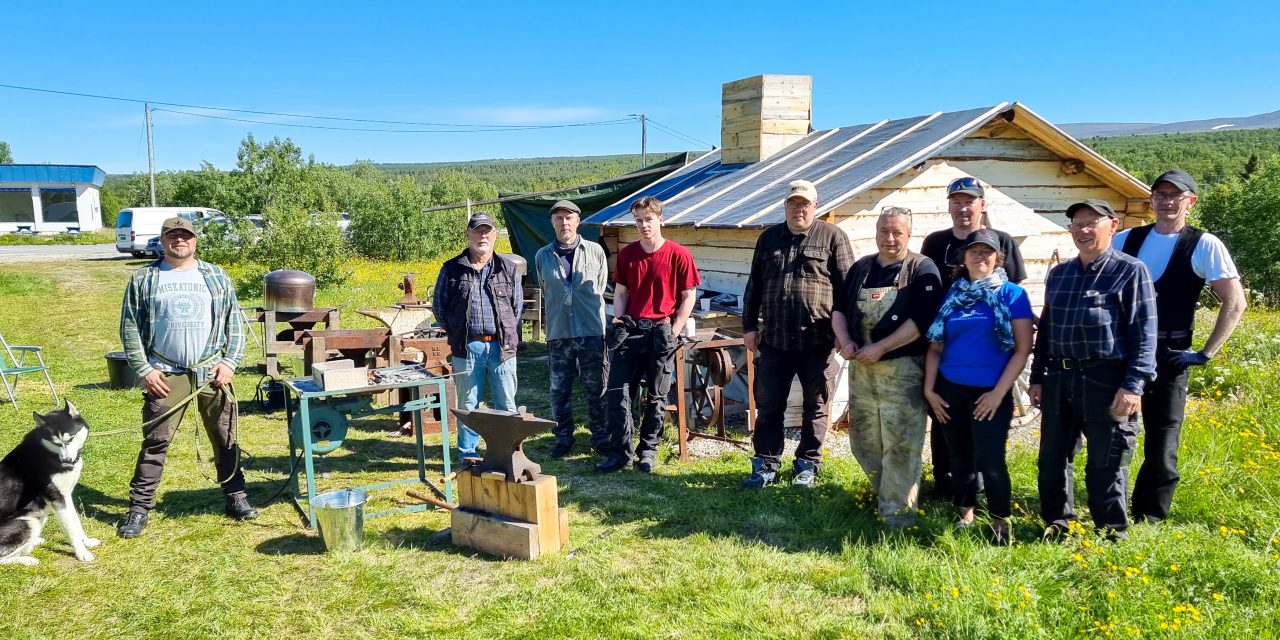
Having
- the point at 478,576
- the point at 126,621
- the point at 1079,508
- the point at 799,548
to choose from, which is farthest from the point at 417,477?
→ the point at 1079,508

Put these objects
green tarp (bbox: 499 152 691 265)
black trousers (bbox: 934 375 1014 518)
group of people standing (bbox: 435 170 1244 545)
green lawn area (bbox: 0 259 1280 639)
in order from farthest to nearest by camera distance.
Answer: green tarp (bbox: 499 152 691 265)
black trousers (bbox: 934 375 1014 518)
group of people standing (bbox: 435 170 1244 545)
green lawn area (bbox: 0 259 1280 639)

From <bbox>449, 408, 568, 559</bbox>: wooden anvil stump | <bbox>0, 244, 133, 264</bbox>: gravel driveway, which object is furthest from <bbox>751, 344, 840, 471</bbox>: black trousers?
<bbox>0, 244, 133, 264</bbox>: gravel driveway

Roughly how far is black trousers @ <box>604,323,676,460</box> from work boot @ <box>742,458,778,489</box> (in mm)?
813

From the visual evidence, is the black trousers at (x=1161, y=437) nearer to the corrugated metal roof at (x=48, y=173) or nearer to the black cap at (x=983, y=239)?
the black cap at (x=983, y=239)

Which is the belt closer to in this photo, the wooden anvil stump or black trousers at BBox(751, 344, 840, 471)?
black trousers at BBox(751, 344, 840, 471)

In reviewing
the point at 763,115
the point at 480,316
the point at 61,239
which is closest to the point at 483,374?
the point at 480,316

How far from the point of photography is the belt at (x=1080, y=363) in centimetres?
364

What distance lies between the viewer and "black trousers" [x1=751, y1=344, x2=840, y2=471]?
192 inches

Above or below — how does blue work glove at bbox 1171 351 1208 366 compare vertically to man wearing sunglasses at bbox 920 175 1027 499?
below

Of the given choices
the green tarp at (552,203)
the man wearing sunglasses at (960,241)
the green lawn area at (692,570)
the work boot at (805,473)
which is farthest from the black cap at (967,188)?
the green tarp at (552,203)

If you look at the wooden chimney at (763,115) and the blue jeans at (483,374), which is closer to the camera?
the blue jeans at (483,374)

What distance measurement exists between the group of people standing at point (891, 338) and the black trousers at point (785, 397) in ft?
0.04

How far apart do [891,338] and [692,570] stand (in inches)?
59.5

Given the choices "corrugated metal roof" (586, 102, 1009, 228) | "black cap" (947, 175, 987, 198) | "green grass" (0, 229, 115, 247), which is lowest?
"green grass" (0, 229, 115, 247)
